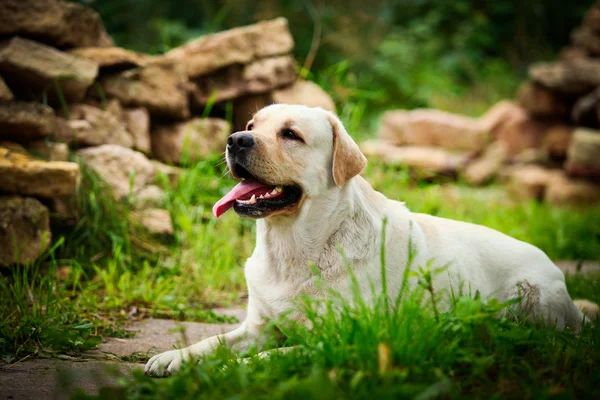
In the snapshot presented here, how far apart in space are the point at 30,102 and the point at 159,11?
18.5 feet

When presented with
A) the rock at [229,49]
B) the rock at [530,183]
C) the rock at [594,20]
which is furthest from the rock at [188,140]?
the rock at [594,20]

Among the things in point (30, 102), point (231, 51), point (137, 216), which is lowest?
point (137, 216)

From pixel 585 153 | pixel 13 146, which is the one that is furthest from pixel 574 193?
pixel 13 146

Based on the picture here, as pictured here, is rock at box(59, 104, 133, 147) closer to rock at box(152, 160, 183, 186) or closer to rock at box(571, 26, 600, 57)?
rock at box(152, 160, 183, 186)

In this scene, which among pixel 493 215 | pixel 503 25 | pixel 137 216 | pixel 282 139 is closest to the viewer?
pixel 282 139

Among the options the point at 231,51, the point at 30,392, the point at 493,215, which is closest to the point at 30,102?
the point at 231,51

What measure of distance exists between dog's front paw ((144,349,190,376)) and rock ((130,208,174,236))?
2.41 m

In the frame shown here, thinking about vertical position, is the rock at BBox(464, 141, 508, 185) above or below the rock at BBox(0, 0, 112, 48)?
below

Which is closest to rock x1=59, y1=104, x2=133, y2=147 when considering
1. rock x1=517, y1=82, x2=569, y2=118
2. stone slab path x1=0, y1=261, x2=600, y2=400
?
stone slab path x1=0, y1=261, x2=600, y2=400

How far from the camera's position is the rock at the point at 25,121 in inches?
184

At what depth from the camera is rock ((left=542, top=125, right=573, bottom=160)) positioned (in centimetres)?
998

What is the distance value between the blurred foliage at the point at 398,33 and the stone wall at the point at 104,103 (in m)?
1.36

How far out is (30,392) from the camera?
8.43 feet

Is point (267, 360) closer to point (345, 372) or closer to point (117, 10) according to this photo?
point (345, 372)
